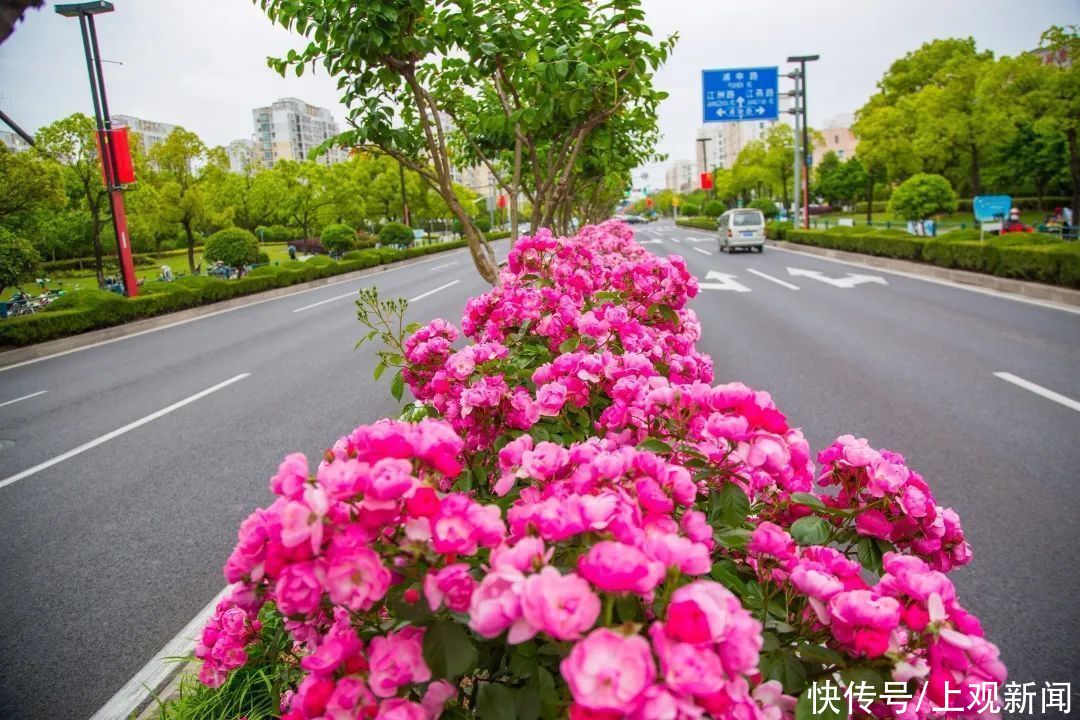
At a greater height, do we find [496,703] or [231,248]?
[231,248]

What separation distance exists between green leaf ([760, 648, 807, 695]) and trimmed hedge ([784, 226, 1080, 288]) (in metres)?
13.4

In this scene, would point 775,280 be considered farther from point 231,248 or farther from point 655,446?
point 231,248

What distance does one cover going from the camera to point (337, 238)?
35.9 meters

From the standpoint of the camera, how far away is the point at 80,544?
441 centimetres

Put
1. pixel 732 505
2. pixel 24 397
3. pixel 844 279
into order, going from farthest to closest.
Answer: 1. pixel 844 279
2. pixel 24 397
3. pixel 732 505

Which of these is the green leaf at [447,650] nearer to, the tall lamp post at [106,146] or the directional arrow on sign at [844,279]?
the directional arrow on sign at [844,279]

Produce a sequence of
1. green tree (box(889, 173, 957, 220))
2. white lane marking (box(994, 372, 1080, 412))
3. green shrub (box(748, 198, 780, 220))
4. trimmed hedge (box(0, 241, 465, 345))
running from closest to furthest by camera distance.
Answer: white lane marking (box(994, 372, 1080, 412)) < trimmed hedge (box(0, 241, 465, 345)) < green tree (box(889, 173, 957, 220)) < green shrub (box(748, 198, 780, 220))

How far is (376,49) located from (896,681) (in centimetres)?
441

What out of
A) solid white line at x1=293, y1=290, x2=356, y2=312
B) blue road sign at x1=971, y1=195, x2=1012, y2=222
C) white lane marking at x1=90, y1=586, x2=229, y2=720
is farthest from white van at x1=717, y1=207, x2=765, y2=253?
white lane marking at x1=90, y1=586, x2=229, y2=720

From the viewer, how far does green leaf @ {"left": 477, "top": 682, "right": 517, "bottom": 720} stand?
112 cm

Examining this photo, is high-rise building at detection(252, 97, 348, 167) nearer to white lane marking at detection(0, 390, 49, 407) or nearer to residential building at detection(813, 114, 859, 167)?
residential building at detection(813, 114, 859, 167)

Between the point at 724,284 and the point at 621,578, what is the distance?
1702 centimetres

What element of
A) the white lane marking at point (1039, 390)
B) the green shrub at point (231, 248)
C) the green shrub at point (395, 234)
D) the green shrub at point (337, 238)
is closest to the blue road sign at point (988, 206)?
the white lane marking at point (1039, 390)

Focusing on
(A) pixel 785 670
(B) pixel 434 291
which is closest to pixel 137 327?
(B) pixel 434 291
